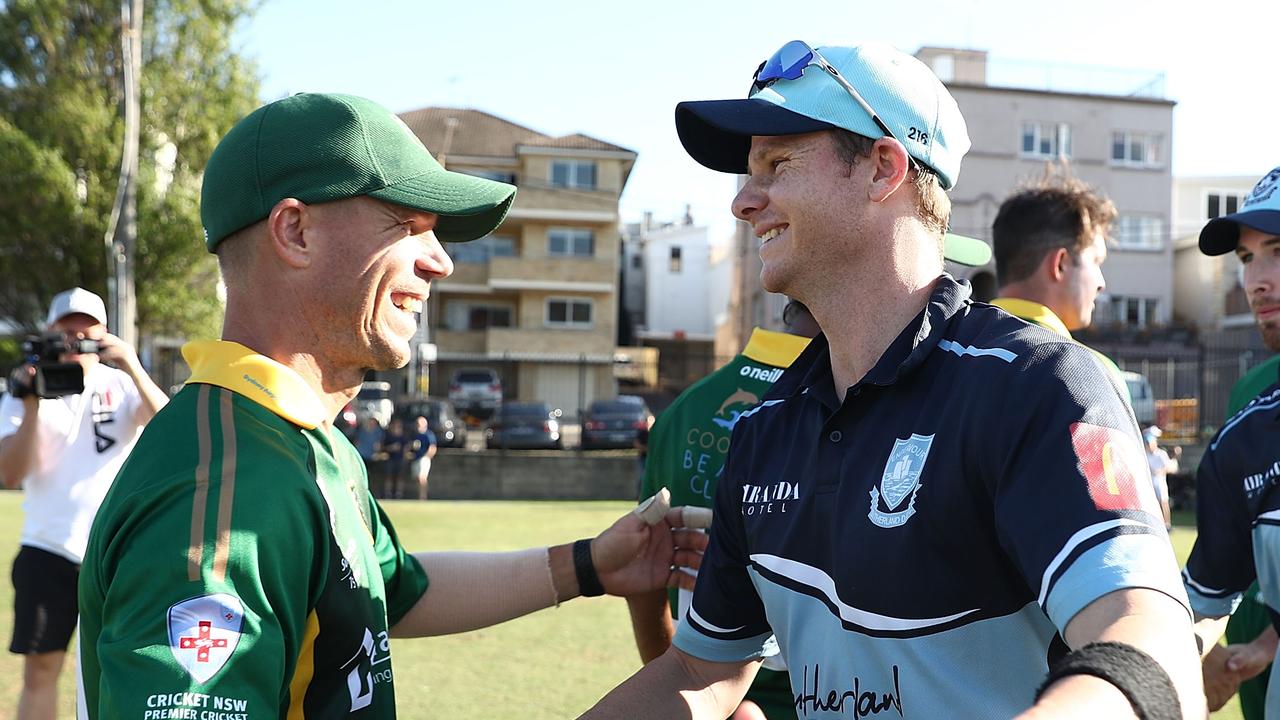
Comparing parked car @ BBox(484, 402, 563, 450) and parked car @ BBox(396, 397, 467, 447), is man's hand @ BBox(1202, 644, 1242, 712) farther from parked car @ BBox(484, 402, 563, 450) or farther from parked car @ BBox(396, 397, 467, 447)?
parked car @ BBox(396, 397, 467, 447)

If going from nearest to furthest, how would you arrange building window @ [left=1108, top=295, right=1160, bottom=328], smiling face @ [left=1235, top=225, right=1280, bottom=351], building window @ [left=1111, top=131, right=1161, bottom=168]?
smiling face @ [left=1235, top=225, right=1280, bottom=351]
building window @ [left=1111, top=131, right=1161, bottom=168]
building window @ [left=1108, top=295, right=1160, bottom=328]

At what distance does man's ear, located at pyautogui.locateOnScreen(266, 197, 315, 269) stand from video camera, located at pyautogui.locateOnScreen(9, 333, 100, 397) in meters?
4.22

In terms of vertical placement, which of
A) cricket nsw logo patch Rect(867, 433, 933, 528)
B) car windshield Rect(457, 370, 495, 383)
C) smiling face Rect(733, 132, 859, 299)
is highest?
smiling face Rect(733, 132, 859, 299)

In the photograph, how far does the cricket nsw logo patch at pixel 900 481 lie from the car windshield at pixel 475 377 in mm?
40723

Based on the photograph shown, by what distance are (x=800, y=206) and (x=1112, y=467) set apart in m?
0.88

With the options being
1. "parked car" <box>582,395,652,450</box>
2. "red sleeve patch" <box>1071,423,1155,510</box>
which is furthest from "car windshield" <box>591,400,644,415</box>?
"red sleeve patch" <box>1071,423,1155,510</box>

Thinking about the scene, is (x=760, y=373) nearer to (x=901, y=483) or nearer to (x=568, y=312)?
(x=901, y=483)

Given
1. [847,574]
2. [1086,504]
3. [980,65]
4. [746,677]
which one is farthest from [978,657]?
[980,65]

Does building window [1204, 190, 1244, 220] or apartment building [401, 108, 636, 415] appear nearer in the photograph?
apartment building [401, 108, 636, 415]

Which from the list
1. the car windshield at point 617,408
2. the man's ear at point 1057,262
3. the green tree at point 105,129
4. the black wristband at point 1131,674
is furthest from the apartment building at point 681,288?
the black wristband at point 1131,674

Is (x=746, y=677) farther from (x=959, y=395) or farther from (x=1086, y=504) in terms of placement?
(x=1086, y=504)

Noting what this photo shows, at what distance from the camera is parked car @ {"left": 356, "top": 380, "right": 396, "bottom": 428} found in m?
26.9

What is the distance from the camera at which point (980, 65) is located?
43.1 m

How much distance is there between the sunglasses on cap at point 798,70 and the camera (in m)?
2.25
